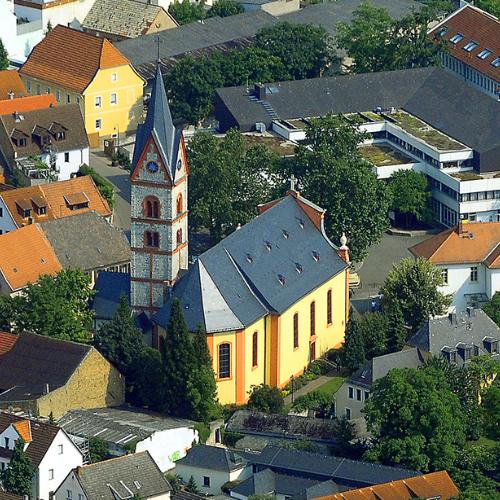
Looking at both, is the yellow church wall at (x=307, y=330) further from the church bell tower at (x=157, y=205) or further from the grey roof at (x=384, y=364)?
the church bell tower at (x=157, y=205)

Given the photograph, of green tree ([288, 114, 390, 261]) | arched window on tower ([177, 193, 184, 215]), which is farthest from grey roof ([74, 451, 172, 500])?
green tree ([288, 114, 390, 261])

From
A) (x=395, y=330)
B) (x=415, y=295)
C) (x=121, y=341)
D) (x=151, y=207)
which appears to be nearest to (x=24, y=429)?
(x=121, y=341)

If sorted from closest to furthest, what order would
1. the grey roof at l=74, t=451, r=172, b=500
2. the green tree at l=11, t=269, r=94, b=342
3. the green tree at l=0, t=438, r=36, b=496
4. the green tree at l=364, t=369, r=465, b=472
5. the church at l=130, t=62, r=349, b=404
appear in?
the grey roof at l=74, t=451, r=172, b=500
the green tree at l=0, t=438, r=36, b=496
the green tree at l=364, t=369, r=465, b=472
the church at l=130, t=62, r=349, b=404
the green tree at l=11, t=269, r=94, b=342

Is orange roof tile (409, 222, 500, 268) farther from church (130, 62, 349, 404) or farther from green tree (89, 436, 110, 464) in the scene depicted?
green tree (89, 436, 110, 464)

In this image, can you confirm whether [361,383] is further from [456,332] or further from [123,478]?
[123,478]

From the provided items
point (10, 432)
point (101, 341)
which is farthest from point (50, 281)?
point (10, 432)

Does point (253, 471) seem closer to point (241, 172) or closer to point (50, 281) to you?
point (50, 281)
